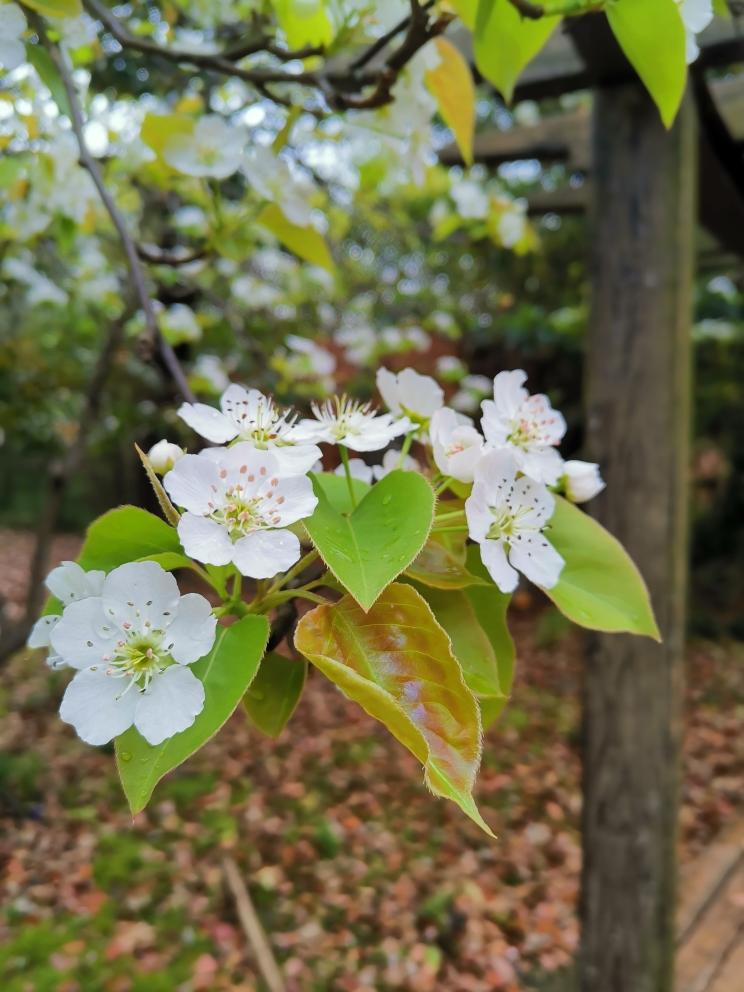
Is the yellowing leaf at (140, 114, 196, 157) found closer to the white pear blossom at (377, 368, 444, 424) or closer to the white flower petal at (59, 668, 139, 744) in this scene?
the white pear blossom at (377, 368, 444, 424)

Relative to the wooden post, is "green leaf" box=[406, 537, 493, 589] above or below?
above

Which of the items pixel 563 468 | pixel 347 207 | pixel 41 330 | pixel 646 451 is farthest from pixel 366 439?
pixel 41 330

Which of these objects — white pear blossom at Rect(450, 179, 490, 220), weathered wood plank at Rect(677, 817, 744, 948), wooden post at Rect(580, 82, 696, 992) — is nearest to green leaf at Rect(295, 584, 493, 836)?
wooden post at Rect(580, 82, 696, 992)

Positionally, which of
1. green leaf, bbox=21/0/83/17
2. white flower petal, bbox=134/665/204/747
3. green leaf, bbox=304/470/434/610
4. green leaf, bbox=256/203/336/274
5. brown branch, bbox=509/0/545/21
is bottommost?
white flower petal, bbox=134/665/204/747

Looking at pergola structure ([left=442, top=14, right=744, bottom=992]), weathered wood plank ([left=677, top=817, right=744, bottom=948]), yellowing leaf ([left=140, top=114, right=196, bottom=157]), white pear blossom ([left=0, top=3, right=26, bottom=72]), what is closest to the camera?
white pear blossom ([left=0, top=3, right=26, bottom=72])

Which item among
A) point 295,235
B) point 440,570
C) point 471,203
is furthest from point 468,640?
point 471,203

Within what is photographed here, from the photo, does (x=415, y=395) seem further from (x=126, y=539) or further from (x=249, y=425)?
(x=126, y=539)

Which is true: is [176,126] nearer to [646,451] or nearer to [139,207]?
[646,451]
